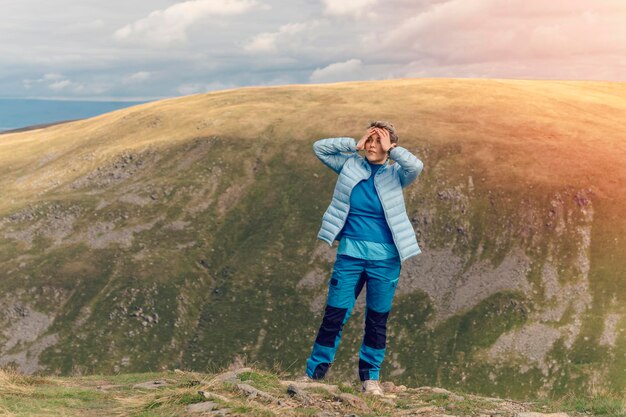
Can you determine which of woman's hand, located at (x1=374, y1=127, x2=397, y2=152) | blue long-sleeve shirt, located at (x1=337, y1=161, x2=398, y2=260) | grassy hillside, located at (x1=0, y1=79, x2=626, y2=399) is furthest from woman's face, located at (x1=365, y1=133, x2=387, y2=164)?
grassy hillside, located at (x1=0, y1=79, x2=626, y2=399)

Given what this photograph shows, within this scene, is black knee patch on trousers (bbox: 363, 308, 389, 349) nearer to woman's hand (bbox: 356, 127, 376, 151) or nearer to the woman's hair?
woman's hand (bbox: 356, 127, 376, 151)

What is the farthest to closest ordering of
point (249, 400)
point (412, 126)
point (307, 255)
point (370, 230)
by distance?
point (412, 126)
point (307, 255)
point (370, 230)
point (249, 400)

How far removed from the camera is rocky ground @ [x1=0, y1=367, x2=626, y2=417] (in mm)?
9758

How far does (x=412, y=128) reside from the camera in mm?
86688

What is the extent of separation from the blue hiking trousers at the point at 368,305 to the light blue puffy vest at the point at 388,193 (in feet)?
1.75

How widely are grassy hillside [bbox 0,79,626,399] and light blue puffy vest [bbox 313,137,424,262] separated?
46261 mm

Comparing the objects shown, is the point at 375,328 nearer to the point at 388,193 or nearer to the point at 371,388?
the point at 371,388

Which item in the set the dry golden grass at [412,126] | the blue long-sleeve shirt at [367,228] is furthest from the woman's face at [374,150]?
the dry golden grass at [412,126]

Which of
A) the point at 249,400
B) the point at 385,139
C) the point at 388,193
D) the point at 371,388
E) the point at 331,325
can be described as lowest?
the point at 371,388

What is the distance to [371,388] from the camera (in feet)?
40.8

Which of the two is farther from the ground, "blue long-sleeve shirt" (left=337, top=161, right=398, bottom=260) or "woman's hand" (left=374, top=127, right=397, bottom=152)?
"woman's hand" (left=374, top=127, right=397, bottom=152)

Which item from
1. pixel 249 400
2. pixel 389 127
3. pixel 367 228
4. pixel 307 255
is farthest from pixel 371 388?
pixel 307 255

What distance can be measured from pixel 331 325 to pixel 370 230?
7.30 feet

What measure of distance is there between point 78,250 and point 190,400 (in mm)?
67679
